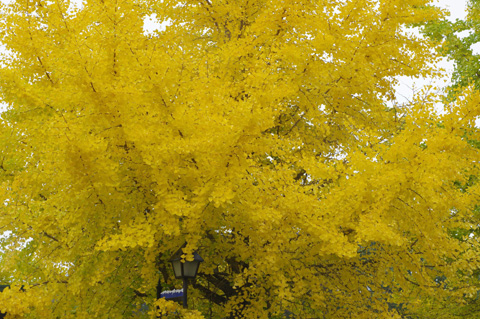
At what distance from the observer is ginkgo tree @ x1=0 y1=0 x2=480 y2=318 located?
5.61 m

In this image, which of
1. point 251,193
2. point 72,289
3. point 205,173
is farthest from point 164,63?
point 72,289

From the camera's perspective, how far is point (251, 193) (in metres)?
5.91

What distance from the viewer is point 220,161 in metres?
5.59

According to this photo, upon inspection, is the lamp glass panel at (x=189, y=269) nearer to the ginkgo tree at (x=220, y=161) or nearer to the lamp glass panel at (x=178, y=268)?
the lamp glass panel at (x=178, y=268)

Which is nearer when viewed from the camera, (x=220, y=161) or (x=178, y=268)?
(x=220, y=161)

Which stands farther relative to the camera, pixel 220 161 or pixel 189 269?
pixel 189 269

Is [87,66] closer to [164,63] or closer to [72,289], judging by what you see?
[164,63]

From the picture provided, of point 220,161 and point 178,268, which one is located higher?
point 220,161

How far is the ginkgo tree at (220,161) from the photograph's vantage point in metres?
5.61

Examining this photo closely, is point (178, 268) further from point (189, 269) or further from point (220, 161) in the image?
point (220, 161)

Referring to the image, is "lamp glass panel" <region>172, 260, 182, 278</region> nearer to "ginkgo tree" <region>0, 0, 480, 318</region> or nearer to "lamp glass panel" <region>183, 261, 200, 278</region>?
"lamp glass panel" <region>183, 261, 200, 278</region>

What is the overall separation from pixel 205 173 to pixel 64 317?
10.2 feet

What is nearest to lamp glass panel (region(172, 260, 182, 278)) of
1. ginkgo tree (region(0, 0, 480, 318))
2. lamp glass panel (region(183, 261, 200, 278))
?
lamp glass panel (region(183, 261, 200, 278))

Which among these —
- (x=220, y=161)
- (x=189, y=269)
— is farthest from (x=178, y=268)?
(x=220, y=161)
